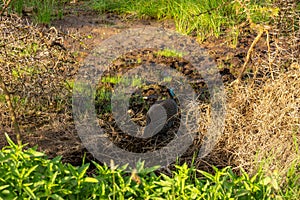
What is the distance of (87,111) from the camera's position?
13.6 ft

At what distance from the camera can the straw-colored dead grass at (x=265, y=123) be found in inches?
133

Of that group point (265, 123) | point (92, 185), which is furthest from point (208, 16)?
point (92, 185)

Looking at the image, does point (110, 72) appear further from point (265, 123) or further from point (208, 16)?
point (265, 123)

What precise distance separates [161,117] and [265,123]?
2.41 ft

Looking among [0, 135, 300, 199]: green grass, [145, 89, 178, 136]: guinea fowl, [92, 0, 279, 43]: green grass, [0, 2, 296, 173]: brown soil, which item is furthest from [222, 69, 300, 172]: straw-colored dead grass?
[92, 0, 279, 43]: green grass

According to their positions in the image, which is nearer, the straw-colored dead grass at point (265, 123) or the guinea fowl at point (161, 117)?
the straw-colored dead grass at point (265, 123)

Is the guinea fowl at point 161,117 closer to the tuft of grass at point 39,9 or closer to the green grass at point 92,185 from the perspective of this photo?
the green grass at point 92,185

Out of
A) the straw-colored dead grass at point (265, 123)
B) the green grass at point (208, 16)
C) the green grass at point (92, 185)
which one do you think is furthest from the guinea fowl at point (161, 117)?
the green grass at point (208, 16)

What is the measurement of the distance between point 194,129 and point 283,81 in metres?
0.65

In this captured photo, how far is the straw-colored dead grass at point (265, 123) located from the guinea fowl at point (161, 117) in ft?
1.30

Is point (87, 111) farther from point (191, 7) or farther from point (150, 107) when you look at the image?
point (191, 7)

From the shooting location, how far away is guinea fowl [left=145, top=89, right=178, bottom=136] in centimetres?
387

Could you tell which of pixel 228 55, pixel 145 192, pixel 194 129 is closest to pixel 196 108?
pixel 194 129

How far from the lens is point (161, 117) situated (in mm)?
3902
